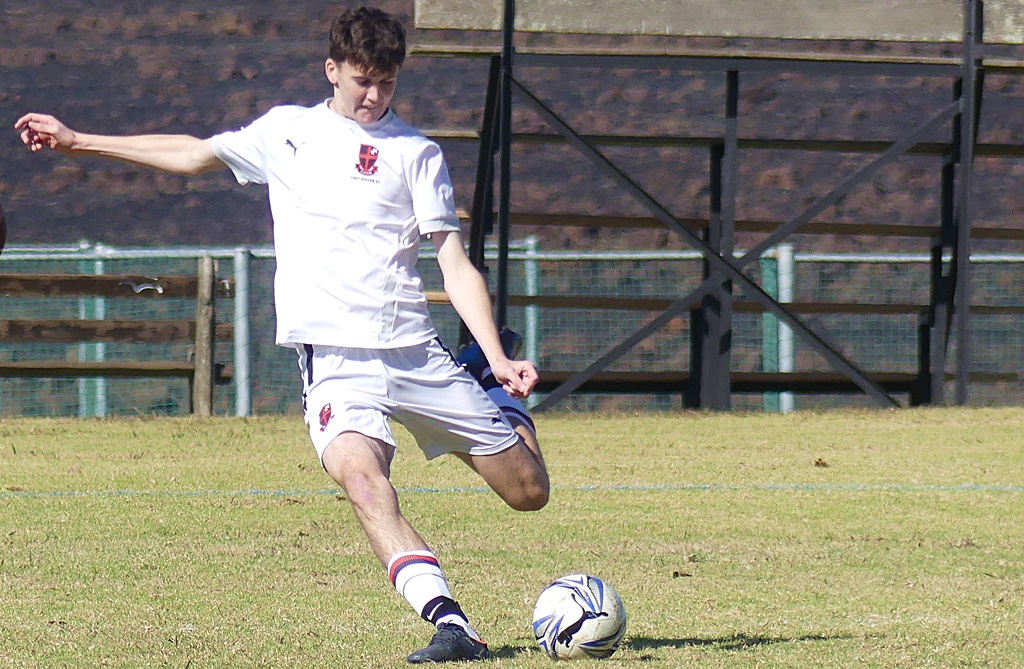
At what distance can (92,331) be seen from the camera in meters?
15.2

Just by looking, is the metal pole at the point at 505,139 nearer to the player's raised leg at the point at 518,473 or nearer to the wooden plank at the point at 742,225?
the wooden plank at the point at 742,225

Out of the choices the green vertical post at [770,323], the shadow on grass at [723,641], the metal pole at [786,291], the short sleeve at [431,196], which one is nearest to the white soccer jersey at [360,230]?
the short sleeve at [431,196]

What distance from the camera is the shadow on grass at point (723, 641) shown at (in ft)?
17.1

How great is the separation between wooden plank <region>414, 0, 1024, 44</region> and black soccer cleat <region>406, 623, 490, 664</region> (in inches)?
381

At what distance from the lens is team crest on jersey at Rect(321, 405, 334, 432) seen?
5.09 meters

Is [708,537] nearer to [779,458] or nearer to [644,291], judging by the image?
[779,458]

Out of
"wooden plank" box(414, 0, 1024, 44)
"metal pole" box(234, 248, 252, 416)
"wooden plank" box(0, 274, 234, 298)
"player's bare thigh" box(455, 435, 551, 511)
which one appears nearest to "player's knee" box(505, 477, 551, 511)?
"player's bare thigh" box(455, 435, 551, 511)

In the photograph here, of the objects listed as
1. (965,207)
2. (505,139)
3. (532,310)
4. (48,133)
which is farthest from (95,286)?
(48,133)

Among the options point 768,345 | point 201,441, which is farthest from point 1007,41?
point 201,441

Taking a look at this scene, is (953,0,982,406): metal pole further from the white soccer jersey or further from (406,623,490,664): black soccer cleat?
(406,623,490,664): black soccer cleat

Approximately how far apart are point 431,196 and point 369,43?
51 cm

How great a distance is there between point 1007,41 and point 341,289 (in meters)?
11.3

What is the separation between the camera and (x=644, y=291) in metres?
19.0

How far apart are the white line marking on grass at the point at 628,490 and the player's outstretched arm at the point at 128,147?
4.16 m
